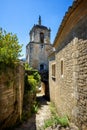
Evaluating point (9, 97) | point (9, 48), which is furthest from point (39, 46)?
point (9, 97)

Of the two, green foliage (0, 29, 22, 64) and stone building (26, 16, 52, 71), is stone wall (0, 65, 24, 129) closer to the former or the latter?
green foliage (0, 29, 22, 64)

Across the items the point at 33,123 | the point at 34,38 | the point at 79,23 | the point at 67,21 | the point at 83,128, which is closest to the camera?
the point at 83,128

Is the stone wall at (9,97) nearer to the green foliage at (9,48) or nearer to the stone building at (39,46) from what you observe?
the green foliage at (9,48)

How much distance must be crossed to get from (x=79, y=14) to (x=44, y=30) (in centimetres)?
2354

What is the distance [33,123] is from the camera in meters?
9.03

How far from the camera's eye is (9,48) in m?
7.62

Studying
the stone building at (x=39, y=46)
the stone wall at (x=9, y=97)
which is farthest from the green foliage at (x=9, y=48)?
the stone building at (x=39, y=46)

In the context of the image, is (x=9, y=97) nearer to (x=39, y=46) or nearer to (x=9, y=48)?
(x=9, y=48)

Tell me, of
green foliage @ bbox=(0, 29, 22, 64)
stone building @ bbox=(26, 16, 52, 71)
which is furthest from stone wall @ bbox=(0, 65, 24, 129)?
stone building @ bbox=(26, 16, 52, 71)

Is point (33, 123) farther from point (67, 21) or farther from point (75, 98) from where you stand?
point (67, 21)

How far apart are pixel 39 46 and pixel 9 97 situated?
72.0ft

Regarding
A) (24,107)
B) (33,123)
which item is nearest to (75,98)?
(33,123)

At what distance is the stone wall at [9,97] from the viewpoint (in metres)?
6.41

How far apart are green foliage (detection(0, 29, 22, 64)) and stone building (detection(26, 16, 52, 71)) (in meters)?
19.8
